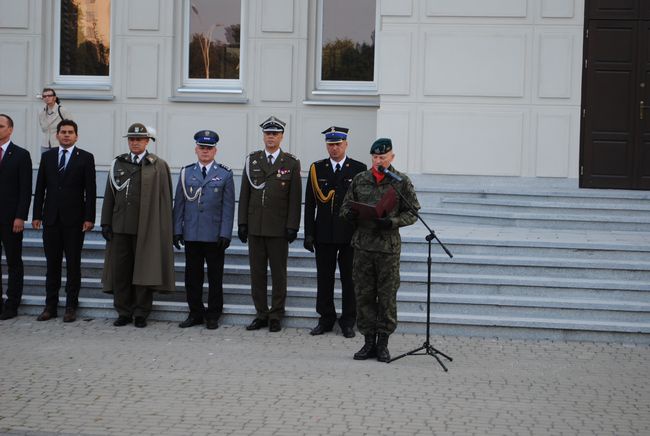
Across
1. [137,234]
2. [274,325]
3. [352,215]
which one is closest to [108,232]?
[137,234]

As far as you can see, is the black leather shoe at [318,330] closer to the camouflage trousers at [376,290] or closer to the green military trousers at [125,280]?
the camouflage trousers at [376,290]

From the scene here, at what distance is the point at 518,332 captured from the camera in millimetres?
10484

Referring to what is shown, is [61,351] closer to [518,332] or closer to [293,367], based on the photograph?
[293,367]

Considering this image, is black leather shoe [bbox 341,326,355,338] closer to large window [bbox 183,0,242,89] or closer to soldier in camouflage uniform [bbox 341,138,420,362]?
soldier in camouflage uniform [bbox 341,138,420,362]

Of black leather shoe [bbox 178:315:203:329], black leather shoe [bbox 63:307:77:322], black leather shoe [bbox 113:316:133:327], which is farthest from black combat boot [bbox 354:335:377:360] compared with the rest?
black leather shoe [bbox 63:307:77:322]

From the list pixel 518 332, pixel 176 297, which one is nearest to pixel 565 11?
pixel 518 332

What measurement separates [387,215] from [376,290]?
70cm

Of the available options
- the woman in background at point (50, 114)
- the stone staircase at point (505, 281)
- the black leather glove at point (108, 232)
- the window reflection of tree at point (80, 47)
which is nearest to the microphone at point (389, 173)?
the stone staircase at point (505, 281)

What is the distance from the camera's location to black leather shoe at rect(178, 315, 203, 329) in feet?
35.3

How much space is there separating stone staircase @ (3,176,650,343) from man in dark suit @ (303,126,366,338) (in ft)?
1.44

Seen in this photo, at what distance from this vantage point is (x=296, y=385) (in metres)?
8.38

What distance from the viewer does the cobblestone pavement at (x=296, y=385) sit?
287 inches

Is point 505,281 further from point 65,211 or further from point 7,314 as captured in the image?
point 7,314

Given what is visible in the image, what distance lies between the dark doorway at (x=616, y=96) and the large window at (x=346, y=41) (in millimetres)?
3257
